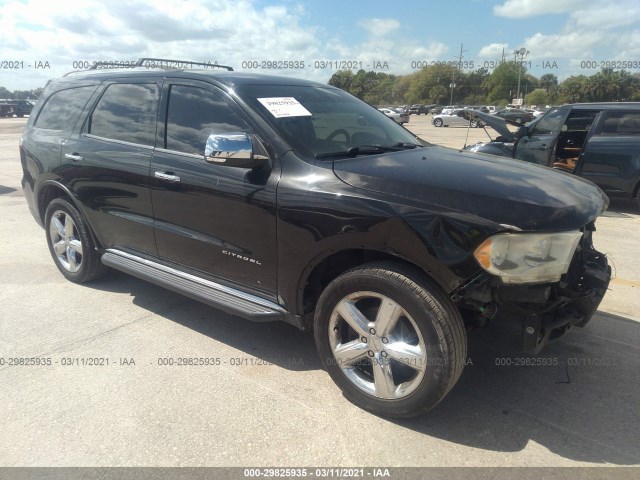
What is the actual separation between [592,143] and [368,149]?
239 inches

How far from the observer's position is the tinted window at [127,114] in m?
3.76

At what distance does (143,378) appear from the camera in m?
3.14

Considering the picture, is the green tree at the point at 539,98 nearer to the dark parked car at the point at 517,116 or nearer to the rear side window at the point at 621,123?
the dark parked car at the point at 517,116

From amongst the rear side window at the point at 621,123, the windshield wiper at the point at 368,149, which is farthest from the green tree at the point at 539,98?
the windshield wiper at the point at 368,149

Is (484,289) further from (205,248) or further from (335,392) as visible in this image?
(205,248)

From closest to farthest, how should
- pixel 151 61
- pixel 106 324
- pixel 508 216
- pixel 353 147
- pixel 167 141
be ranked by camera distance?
pixel 508 216
pixel 353 147
pixel 167 141
pixel 106 324
pixel 151 61

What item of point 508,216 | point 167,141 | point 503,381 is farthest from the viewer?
point 167,141

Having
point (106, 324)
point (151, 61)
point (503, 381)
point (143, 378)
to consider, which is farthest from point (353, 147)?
point (151, 61)

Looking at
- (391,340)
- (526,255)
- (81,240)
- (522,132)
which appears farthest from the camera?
(522,132)

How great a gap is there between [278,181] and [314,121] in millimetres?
661

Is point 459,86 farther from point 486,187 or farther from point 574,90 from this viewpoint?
point 486,187

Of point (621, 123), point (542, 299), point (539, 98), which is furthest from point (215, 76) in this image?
point (539, 98)

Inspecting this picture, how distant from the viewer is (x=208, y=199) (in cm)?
A: 326

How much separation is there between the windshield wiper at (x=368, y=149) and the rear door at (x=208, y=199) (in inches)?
15.5
